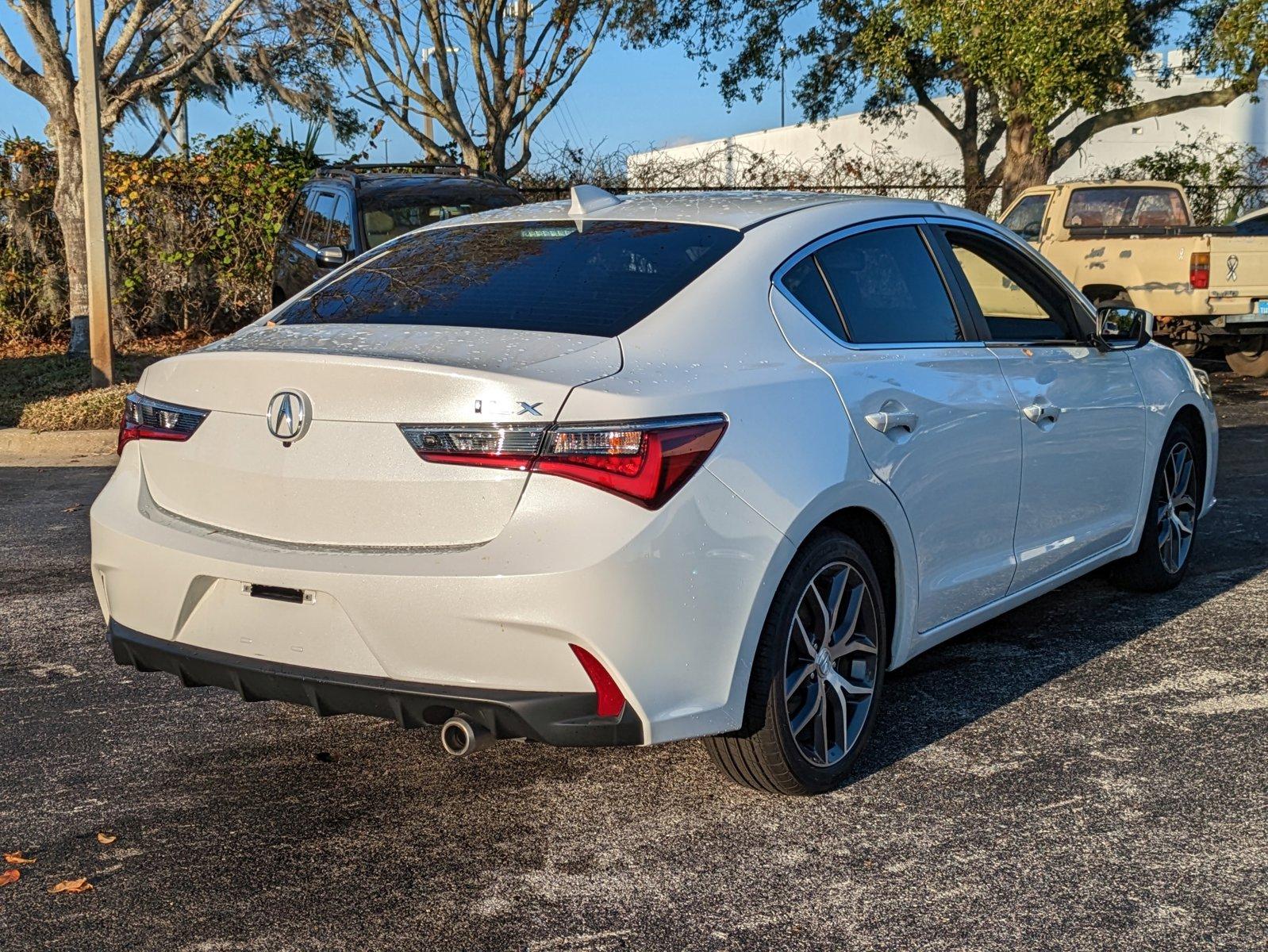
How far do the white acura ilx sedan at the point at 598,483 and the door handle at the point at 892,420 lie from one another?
0.04 feet

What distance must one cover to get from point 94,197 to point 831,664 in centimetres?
1040

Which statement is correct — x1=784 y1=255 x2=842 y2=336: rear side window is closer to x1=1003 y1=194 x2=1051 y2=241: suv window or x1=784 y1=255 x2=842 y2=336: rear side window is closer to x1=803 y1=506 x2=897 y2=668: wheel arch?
x1=803 y1=506 x2=897 y2=668: wheel arch

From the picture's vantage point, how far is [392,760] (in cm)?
449

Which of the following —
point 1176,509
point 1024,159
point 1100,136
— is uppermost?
point 1100,136

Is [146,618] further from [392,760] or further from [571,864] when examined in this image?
[571,864]

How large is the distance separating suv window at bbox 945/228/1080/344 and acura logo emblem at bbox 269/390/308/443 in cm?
262

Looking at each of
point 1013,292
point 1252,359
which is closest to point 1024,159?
point 1252,359

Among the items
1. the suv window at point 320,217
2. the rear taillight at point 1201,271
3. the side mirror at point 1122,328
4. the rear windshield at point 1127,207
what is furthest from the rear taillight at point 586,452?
the rear windshield at point 1127,207

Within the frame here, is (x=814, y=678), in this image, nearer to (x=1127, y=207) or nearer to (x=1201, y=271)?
(x=1201, y=271)

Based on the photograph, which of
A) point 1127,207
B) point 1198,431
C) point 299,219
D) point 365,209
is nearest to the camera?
point 1198,431

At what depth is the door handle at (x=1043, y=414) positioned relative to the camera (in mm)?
4977

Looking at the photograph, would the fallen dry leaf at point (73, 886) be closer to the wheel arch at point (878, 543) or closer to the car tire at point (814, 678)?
the car tire at point (814, 678)

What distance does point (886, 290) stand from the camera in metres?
4.63

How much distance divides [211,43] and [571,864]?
13.1 meters
